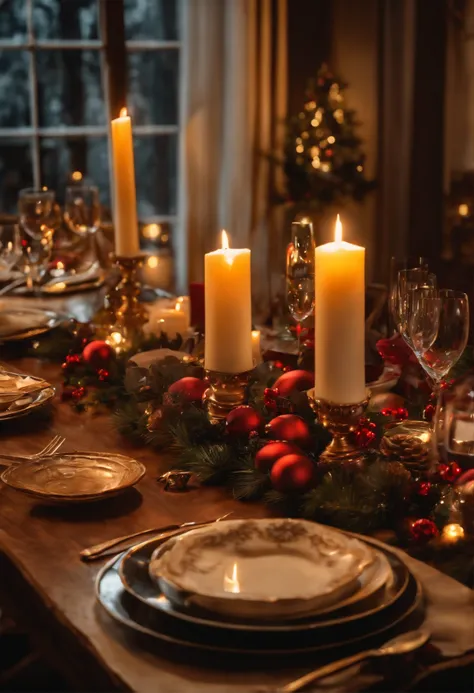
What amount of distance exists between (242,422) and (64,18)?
12.5ft

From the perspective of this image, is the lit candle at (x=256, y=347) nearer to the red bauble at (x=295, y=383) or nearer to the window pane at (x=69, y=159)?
the red bauble at (x=295, y=383)

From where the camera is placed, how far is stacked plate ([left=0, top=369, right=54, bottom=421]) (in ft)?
4.77

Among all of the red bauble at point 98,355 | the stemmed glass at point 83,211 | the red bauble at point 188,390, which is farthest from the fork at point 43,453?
the stemmed glass at point 83,211

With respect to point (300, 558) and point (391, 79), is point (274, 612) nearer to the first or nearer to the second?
point (300, 558)

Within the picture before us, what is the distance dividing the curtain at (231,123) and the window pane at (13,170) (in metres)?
0.72

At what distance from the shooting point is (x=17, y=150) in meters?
4.71

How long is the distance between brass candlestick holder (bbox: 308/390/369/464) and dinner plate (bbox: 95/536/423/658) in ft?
0.95

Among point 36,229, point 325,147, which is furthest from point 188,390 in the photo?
point 325,147


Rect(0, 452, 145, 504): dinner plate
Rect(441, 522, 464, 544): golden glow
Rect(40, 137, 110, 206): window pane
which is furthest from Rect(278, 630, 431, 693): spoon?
Rect(40, 137, 110, 206): window pane

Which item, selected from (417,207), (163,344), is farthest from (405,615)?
(417,207)

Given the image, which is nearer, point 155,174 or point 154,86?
point 154,86

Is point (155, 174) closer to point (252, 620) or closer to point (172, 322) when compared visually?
point (172, 322)

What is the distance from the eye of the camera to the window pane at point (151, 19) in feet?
15.5

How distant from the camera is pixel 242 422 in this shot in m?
1.25
